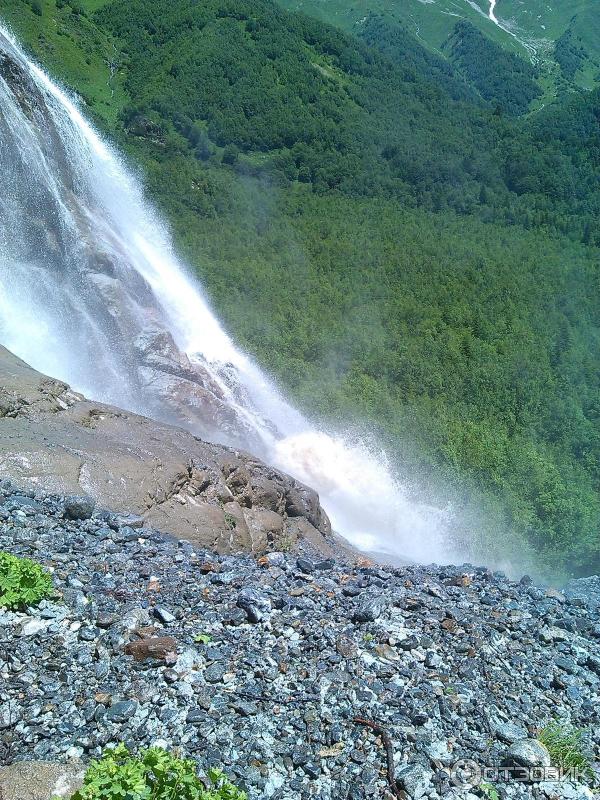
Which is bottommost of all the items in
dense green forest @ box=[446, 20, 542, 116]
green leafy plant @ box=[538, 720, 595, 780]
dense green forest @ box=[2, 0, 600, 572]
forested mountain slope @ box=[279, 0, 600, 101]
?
green leafy plant @ box=[538, 720, 595, 780]

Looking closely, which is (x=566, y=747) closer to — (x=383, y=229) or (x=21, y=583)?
(x=21, y=583)

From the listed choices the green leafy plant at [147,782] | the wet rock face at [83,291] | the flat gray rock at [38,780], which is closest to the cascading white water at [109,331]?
the wet rock face at [83,291]

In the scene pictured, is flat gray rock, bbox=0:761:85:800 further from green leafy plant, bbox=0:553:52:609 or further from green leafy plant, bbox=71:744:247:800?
green leafy plant, bbox=0:553:52:609

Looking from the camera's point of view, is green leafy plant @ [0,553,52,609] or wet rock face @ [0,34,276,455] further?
wet rock face @ [0,34,276,455]

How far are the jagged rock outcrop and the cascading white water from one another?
273 inches

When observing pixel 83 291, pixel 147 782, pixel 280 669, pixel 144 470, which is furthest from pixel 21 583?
pixel 83 291

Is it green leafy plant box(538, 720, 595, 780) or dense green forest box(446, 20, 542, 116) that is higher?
dense green forest box(446, 20, 542, 116)

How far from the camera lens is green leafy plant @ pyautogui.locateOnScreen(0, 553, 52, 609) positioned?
6406 mm

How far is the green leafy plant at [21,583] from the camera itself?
252 inches

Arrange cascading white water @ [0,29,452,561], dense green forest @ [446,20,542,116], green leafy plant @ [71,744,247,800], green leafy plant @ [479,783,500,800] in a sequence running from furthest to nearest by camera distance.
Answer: dense green forest @ [446,20,542,116] → cascading white water @ [0,29,452,561] → green leafy plant @ [479,783,500,800] → green leafy plant @ [71,744,247,800]

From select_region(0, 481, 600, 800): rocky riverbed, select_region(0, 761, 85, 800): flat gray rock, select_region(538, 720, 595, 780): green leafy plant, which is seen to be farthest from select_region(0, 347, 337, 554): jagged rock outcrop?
select_region(538, 720, 595, 780): green leafy plant

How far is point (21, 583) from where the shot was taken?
655 cm

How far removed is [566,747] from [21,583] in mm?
5327

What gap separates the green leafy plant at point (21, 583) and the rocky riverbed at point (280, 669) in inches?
4.8
